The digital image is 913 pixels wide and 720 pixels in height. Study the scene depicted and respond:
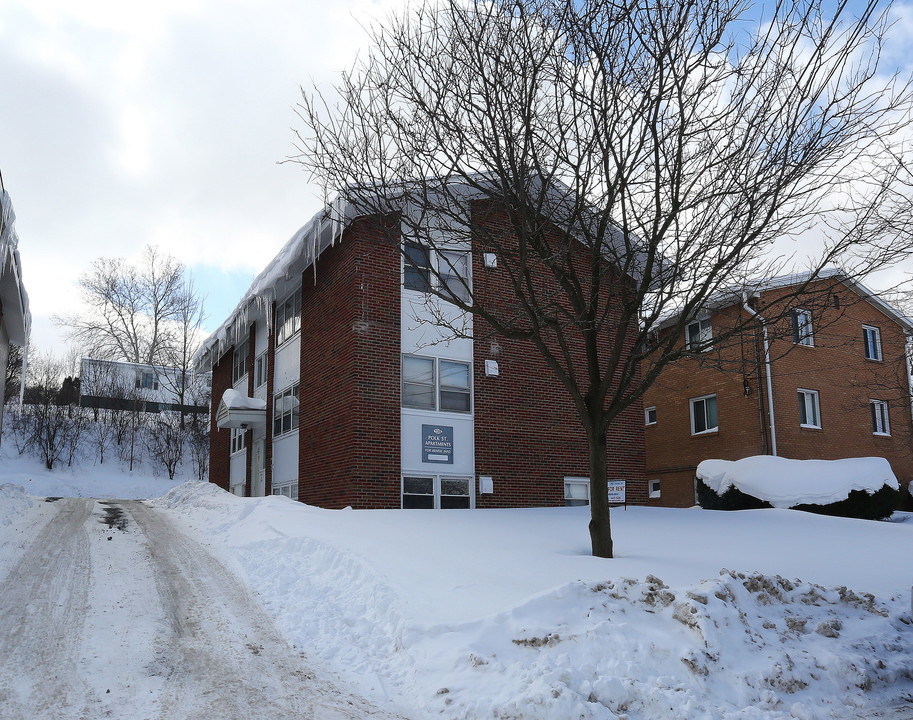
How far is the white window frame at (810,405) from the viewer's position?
21.4 metres

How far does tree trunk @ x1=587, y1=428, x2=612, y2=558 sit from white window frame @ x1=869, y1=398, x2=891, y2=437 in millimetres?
18496

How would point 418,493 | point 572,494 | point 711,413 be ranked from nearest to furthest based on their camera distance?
point 418,493 → point 572,494 → point 711,413

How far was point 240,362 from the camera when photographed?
24.4 m

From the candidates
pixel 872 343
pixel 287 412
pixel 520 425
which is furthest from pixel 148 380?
pixel 872 343

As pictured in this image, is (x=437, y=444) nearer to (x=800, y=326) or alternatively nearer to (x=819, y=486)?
(x=819, y=486)

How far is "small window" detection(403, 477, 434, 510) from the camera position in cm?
1483

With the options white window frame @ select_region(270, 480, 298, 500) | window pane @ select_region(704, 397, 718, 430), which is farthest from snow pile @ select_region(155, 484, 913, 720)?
window pane @ select_region(704, 397, 718, 430)

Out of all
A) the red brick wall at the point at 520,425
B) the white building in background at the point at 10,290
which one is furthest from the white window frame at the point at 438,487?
the white building in background at the point at 10,290

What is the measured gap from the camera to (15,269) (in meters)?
18.1

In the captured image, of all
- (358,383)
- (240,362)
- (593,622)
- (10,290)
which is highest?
(10,290)

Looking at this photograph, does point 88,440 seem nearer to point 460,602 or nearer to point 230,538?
point 230,538

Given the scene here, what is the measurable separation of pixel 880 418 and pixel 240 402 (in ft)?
66.3

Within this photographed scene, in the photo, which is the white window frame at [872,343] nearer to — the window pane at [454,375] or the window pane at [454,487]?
the window pane at [454,375]

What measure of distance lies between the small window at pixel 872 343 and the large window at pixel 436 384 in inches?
611
